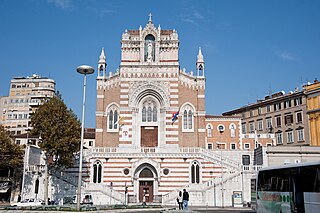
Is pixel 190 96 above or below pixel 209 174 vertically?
above

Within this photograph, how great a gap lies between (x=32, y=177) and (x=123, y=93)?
1616cm

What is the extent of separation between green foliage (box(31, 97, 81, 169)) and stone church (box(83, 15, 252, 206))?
4.75 meters

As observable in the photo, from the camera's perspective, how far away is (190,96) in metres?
52.2

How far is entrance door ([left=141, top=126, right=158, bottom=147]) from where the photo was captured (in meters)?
50.9

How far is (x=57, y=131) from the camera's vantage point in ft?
140

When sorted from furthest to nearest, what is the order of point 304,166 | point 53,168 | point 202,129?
point 202,129
point 53,168
point 304,166

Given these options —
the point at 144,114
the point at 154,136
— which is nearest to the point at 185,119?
the point at 154,136

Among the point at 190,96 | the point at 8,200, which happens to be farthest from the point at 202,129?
the point at 8,200

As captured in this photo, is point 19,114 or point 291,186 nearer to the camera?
point 291,186

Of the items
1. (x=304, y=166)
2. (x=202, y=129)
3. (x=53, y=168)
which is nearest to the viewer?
(x=304, y=166)

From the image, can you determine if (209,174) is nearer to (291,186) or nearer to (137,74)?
(137,74)

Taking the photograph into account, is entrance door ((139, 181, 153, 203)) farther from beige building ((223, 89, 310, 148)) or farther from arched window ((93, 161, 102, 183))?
beige building ((223, 89, 310, 148))

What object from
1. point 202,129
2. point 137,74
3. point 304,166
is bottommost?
point 304,166

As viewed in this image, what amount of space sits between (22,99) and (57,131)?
169 ft
